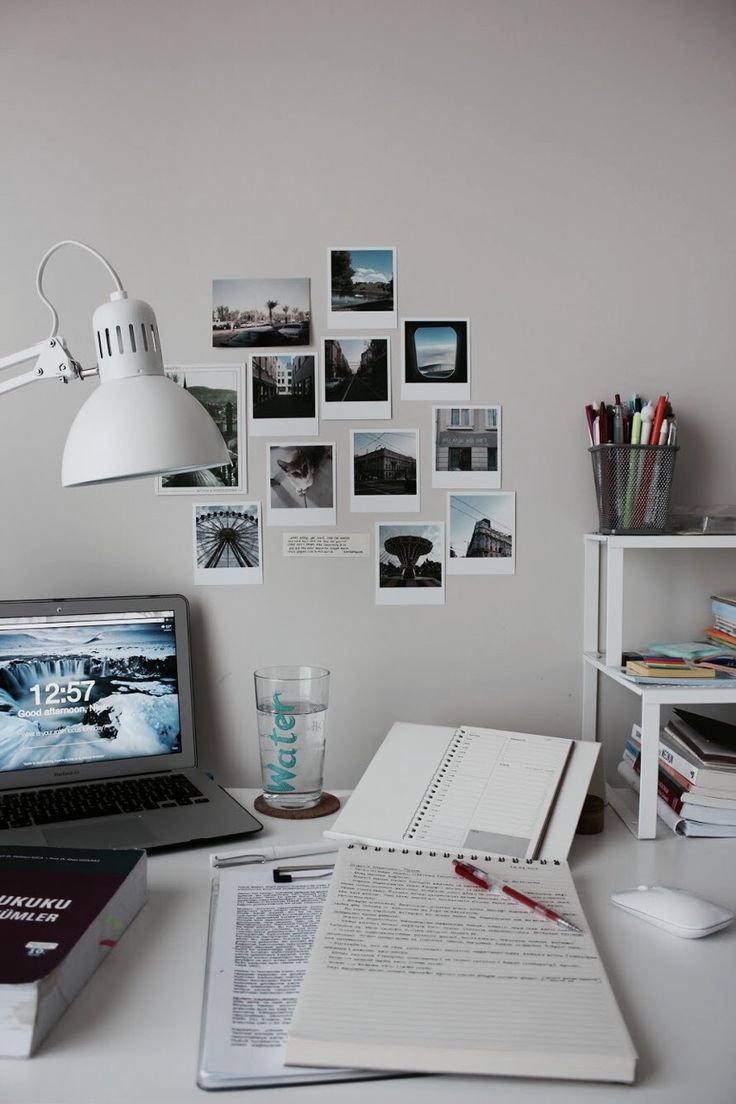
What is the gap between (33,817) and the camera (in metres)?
1.14

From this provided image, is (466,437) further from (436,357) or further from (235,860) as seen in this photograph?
(235,860)

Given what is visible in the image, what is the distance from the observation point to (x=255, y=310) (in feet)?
4.51

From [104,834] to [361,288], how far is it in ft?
2.84

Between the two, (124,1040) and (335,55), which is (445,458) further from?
(124,1040)

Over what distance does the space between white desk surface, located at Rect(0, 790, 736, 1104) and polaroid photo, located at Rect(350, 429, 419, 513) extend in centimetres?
60

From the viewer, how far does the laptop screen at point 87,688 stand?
126cm

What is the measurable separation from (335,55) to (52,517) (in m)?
0.84

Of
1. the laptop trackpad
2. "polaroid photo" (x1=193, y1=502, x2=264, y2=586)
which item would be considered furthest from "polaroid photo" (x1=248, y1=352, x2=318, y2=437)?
the laptop trackpad


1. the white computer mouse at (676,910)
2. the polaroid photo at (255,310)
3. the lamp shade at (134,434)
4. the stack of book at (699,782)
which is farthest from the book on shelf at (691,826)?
the polaroid photo at (255,310)

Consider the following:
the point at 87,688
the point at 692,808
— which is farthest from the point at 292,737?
the point at 692,808

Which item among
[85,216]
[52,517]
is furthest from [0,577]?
[85,216]

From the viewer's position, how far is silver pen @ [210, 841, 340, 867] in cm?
104

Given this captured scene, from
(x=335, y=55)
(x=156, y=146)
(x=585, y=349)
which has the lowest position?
(x=585, y=349)

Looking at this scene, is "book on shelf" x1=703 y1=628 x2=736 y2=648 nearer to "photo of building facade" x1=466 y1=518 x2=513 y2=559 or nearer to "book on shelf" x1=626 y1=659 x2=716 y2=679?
"book on shelf" x1=626 y1=659 x2=716 y2=679
